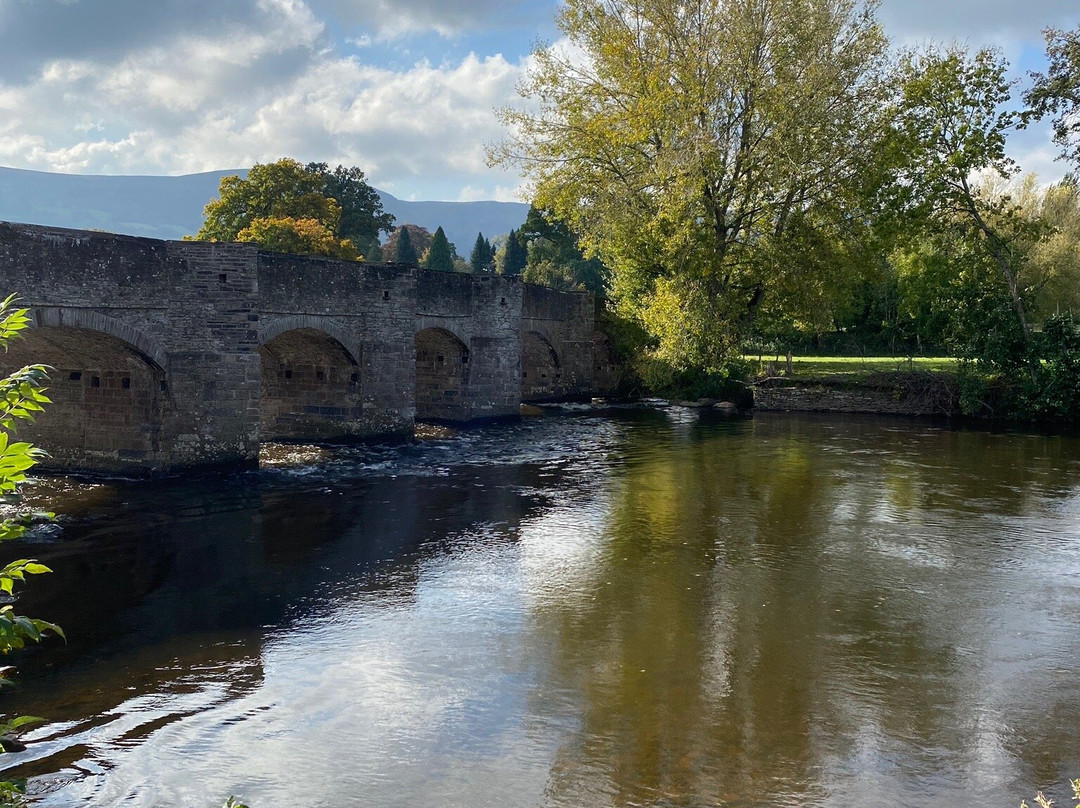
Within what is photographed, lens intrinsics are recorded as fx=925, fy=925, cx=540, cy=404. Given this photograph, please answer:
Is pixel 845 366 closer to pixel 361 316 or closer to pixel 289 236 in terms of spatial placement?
pixel 361 316

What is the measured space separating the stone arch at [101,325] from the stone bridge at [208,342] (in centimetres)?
2

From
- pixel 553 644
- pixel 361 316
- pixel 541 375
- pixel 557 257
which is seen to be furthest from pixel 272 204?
pixel 553 644

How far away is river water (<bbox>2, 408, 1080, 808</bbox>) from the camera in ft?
21.3

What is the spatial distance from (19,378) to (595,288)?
5893 centimetres

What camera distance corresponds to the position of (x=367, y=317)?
21.5 meters

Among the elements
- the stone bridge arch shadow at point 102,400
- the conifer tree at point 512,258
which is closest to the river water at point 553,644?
the stone bridge arch shadow at point 102,400

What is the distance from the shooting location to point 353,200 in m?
57.6

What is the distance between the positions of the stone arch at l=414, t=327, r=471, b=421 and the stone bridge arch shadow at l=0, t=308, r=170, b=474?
1021 cm

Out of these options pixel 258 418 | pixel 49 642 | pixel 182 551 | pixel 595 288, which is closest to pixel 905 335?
pixel 595 288

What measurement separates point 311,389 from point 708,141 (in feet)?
43.2

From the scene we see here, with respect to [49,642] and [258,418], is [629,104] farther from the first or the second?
[49,642]

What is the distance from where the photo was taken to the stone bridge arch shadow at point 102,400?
16406 millimetres

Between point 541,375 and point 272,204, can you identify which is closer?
point 541,375

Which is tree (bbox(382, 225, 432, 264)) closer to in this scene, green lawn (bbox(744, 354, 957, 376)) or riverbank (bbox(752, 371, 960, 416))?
green lawn (bbox(744, 354, 957, 376))
